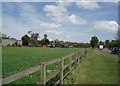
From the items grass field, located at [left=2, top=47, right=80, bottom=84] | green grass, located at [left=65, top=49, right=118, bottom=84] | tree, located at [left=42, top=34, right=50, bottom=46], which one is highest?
tree, located at [left=42, top=34, right=50, bottom=46]

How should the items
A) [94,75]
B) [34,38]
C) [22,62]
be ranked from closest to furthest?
[94,75]
[22,62]
[34,38]

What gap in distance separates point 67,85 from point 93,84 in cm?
144

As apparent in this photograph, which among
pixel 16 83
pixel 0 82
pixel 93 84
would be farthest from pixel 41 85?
pixel 93 84

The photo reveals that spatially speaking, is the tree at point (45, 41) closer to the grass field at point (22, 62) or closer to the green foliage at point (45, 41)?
the green foliage at point (45, 41)

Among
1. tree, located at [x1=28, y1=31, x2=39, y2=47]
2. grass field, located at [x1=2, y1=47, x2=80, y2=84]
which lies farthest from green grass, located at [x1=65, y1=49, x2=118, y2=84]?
tree, located at [x1=28, y1=31, x2=39, y2=47]

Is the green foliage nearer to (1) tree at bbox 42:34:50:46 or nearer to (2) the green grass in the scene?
(1) tree at bbox 42:34:50:46

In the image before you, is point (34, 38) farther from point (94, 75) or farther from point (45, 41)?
point (94, 75)

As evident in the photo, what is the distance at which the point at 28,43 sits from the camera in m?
163

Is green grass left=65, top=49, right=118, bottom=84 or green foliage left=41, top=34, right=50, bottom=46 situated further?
green foliage left=41, top=34, right=50, bottom=46

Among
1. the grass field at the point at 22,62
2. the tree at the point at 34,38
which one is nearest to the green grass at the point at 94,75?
the grass field at the point at 22,62

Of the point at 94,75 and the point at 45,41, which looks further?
the point at 45,41

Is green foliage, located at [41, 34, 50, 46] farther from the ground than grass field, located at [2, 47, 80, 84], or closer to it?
farther from the ground

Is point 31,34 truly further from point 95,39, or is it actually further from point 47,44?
point 95,39

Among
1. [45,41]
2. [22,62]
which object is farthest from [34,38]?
[22,62]
